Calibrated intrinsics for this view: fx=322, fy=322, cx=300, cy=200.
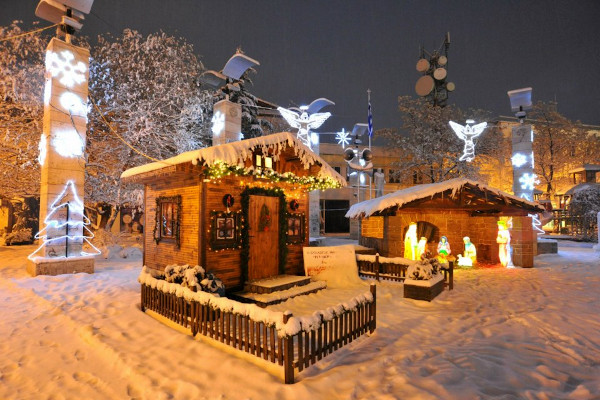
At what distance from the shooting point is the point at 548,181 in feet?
103

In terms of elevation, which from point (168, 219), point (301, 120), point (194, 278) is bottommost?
point (194, 278)

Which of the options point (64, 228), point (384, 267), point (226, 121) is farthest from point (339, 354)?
point (64, 228)

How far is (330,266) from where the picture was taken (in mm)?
10547

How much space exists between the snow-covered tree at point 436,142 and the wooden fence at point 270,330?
78.4 ft

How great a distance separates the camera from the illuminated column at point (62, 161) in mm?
10914

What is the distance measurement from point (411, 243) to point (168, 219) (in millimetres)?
9860

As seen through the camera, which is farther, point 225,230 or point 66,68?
point 66,68

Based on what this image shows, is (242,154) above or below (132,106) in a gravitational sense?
below

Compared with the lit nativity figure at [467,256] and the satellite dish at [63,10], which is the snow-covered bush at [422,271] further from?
the satellite dish at [63,10]

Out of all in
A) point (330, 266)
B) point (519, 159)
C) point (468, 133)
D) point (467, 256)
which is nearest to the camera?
point (330, 266)

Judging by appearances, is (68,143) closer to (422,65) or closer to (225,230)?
(225,230)

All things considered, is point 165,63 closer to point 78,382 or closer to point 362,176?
point 362,176

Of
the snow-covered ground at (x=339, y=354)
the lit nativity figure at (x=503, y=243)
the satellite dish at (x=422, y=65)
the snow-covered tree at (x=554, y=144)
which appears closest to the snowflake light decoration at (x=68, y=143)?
the snow-covered ground at (x=339, y=354)

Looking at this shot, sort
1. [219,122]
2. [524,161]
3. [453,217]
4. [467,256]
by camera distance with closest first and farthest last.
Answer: [219,122] < [467,256] < [453,217] < [524,161]
